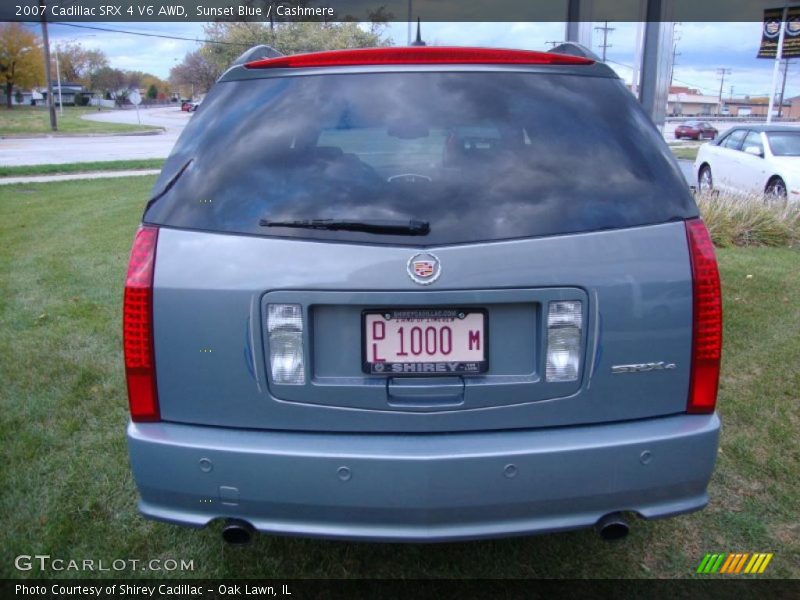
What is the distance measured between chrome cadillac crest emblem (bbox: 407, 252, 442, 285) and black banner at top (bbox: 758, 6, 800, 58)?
2221 centimetres

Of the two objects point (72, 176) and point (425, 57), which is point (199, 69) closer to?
point (72, 176)

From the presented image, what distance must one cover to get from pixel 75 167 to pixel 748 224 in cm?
1580

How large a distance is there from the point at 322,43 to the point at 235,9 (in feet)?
12.9

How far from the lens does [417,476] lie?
80.8 inches

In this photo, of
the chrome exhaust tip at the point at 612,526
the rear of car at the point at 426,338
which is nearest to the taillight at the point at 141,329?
the rear of car at the point at 426,338

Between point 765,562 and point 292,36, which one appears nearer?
point 765,562

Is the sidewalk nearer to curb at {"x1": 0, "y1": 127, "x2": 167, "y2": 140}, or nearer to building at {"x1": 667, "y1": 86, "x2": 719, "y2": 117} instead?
curb at {"x1": 0, "y1": 127, "x2": 167, "y2": 140}

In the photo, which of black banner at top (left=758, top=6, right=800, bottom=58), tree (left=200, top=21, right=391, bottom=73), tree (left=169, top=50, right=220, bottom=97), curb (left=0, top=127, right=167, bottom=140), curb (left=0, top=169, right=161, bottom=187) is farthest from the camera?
tree (left=169, top=50, right=220, bottom=97)

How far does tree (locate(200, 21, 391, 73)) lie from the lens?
104 feet

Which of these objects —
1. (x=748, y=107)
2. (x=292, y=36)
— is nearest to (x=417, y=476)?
(x=292, y=36)

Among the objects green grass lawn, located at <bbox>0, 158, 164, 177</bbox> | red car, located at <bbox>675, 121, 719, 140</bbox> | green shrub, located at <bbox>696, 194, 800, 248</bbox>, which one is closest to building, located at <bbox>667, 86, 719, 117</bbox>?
red car, located at <bbox>675, 121, 719, 140</bbox>

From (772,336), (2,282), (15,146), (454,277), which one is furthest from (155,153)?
(454,277)

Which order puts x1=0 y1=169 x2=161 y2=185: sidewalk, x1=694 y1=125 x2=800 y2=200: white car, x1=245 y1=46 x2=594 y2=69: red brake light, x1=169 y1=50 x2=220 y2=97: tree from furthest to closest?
x1=169 y1=50 x2=220 y2=97: tree, x1=0 y1=169 x2=161 y2=185: sidewalk, x1=694 y1=125 x2=800 y2=200: white car, x1=245 y1=46 x2=594 y2=69: red brake light

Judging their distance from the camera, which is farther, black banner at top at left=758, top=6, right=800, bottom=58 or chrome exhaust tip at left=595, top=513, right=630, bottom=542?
black banner at top at left=758, top=6, right=800, bottom=58
